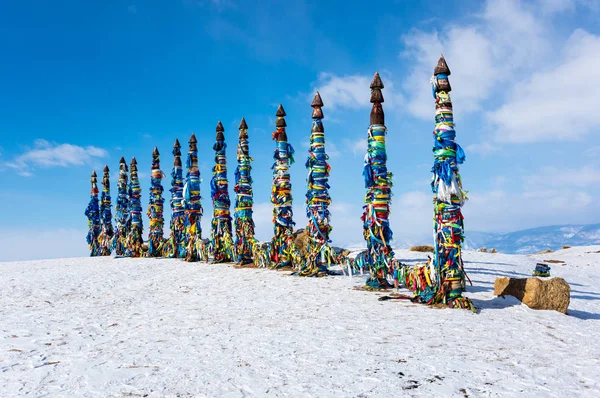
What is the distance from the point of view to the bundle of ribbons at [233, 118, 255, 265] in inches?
690

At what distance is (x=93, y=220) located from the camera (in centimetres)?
2883

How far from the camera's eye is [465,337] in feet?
22.3

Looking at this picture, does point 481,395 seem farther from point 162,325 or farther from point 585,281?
point 585,281

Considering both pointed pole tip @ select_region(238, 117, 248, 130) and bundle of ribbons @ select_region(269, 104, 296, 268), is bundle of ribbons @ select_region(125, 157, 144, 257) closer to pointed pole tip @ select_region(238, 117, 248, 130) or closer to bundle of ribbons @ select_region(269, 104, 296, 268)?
pointed pole tip @ select_region(238, 117, 248, 130)

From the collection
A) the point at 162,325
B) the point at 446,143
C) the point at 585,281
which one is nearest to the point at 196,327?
the point at 162,325

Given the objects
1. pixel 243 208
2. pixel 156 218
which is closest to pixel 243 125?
pixel 243 208

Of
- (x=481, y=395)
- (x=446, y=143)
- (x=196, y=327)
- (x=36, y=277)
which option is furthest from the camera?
(x=36, y=277)

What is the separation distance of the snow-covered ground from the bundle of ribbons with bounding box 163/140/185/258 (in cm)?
977

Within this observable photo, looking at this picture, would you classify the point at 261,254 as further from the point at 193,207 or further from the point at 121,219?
the point at 121,219

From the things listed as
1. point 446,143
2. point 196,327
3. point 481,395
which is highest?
point 446,143

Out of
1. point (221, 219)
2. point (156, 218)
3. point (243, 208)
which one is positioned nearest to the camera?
point (243, 208)

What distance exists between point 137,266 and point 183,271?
3.27m

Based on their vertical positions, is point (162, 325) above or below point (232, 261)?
below

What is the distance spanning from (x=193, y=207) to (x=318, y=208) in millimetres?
8428
